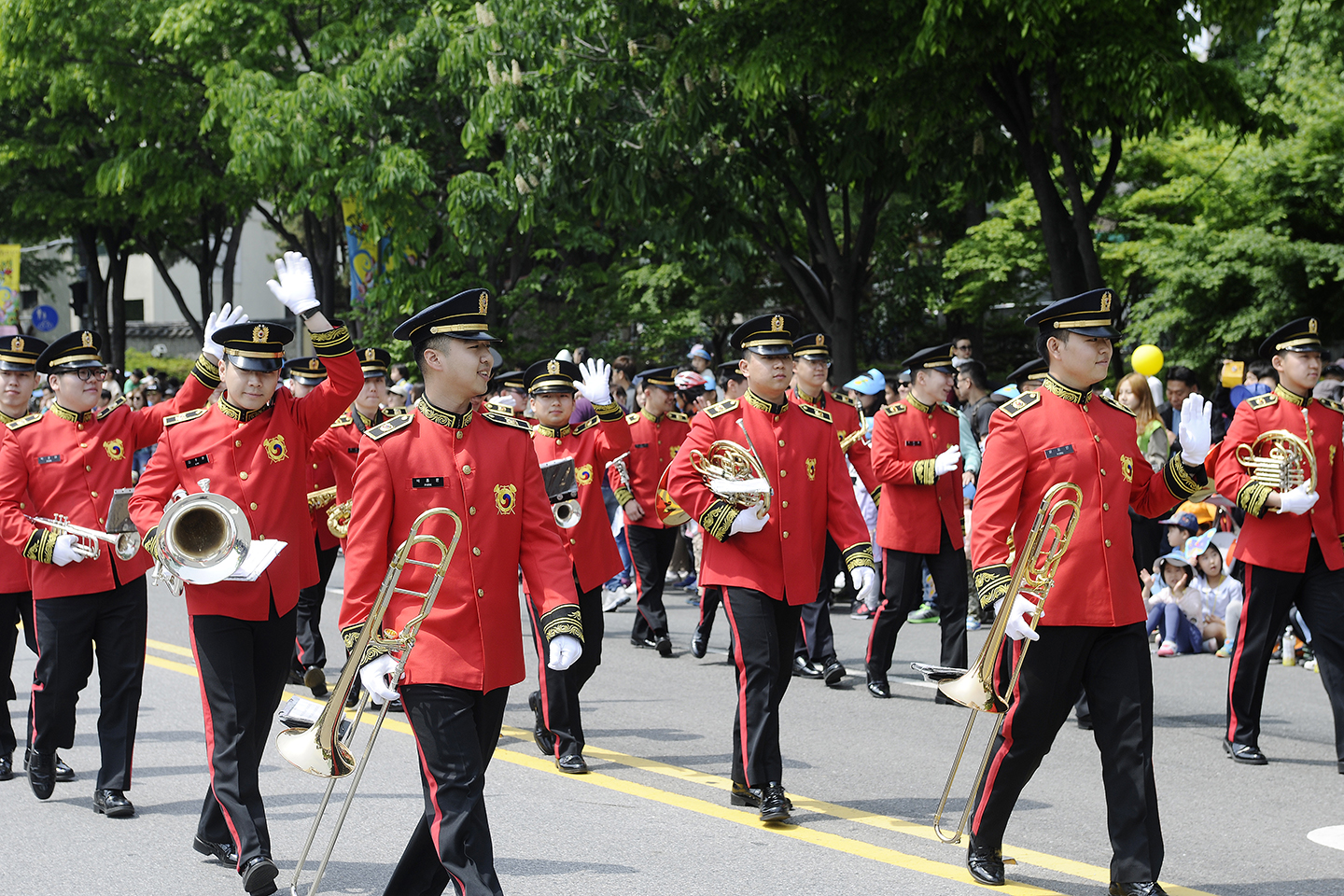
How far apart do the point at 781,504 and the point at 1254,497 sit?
104 inches

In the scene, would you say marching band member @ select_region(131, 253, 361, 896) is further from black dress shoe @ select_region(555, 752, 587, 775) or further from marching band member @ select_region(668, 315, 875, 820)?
black dress shoe @ select_region(555, 752, 587, 775)

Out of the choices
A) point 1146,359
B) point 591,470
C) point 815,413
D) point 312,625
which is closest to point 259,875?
point 815,413

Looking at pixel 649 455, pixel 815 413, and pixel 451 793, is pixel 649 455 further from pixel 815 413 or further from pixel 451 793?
pixel 451 793

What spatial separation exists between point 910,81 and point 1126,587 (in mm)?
9555

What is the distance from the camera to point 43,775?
23.1 ft

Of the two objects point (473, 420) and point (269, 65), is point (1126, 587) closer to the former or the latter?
point (473, 420)

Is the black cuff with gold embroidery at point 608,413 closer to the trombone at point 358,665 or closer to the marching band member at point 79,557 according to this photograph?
the marching band member at point 79,557

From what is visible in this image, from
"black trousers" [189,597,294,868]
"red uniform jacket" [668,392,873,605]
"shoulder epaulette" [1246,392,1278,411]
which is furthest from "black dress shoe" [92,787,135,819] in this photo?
"shoulder epaulette" [1246,392,1278,411]

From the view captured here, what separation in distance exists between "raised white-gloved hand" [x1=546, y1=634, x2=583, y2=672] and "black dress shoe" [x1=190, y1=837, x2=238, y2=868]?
78.6 inches

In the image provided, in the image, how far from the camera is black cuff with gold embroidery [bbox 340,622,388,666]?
14.8 feet

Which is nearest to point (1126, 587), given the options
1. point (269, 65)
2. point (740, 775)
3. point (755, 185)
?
point (740, 775)

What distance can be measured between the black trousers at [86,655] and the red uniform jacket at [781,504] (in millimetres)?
2565

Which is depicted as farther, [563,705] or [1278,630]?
[1278,630]

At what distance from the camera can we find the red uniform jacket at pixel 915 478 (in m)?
9.49
